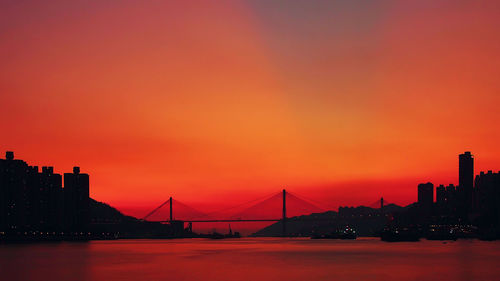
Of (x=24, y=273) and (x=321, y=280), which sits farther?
(x=24, y=273)

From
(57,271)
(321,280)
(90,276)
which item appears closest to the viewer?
(321,280)

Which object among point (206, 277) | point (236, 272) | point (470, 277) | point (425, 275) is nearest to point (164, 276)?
point (206, 277)

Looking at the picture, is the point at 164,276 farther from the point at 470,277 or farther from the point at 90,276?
the point at 470,277

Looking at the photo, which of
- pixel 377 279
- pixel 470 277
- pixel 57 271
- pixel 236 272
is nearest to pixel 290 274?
pixel 236 272

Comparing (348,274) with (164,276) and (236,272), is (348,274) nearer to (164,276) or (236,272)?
(236,272)

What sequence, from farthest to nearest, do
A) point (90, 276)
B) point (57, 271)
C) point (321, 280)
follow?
point (57, 271) → point (90, 276) → point (321, 280)

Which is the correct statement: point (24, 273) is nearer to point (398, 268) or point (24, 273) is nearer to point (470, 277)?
point (398, 268)

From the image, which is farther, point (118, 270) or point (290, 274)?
point (118, 270)
